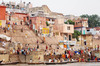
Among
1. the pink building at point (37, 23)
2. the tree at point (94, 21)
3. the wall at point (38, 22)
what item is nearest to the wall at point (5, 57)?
the pink building at point (37, 23)

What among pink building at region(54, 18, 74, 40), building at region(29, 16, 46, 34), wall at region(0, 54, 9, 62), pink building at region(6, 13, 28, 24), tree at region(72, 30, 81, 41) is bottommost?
wall at region(0, 54, 9, 62)

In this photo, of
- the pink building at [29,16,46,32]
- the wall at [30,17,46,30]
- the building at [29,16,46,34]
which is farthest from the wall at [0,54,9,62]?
the wall at [30,17,46,30]

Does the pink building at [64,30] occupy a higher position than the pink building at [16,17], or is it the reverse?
the pink building at [16,17]

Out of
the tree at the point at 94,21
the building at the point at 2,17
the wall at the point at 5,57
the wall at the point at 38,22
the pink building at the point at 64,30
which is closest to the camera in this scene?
the wall at the point at 5,57

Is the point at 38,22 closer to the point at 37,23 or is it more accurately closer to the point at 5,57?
the point at 37,23

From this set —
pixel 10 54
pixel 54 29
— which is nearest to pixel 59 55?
pixel 10 54

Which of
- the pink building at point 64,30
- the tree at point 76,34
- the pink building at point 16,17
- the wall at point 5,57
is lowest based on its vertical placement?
the wall at point 5,57

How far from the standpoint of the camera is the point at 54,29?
47.2 metres

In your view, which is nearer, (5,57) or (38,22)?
(5,57)

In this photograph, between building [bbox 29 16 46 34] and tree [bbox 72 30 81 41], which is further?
tree [bbox 72 30 81 41]

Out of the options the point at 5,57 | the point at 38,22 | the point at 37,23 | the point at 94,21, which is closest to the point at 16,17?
the point at 37,23

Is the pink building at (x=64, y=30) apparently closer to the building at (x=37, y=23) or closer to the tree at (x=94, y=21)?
the building at (x=37, y=23)

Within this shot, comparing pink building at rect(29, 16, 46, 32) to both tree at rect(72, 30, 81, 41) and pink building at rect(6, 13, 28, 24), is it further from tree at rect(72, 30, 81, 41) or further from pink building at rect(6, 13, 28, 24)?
tree at rect(72, 30, 81, 41)

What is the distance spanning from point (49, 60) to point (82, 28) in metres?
22.6
